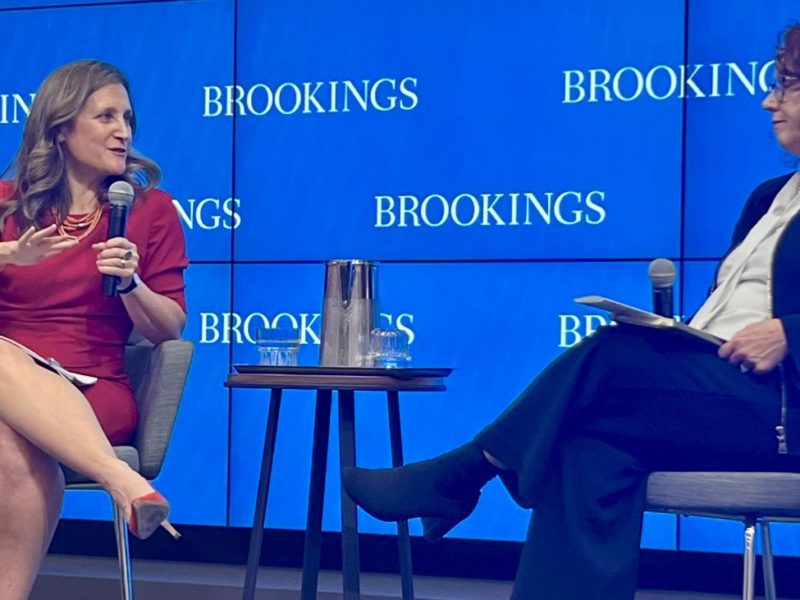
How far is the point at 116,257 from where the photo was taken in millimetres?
2676

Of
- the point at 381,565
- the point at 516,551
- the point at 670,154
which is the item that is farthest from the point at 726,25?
the point at 381,565

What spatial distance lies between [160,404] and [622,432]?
105 cm

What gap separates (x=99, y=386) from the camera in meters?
2.77

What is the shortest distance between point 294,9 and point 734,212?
4.97ft

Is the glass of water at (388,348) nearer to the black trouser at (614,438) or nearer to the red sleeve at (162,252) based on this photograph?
the red sleeve at (162,252)

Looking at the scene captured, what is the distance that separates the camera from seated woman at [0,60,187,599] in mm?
2508

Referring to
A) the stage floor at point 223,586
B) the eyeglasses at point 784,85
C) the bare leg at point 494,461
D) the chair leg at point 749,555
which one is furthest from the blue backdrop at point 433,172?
the bare leg at point 494,461

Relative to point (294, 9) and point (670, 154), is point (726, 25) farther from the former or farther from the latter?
point (294, 9)

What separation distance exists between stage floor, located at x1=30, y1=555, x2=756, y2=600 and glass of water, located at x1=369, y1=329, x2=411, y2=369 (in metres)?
0.81

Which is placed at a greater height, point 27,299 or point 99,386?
point 27,299

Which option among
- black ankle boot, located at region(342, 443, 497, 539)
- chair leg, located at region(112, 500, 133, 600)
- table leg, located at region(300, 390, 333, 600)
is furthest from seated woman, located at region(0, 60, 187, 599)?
black ankle boot, located at region(342, 443, 497, 539)

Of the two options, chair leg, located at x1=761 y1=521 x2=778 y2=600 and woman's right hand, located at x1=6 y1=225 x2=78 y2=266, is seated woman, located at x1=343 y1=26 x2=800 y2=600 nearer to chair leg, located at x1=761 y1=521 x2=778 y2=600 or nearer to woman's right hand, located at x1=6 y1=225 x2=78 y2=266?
chair leg, located at x1=761 y1=521 x2=778 y2=600

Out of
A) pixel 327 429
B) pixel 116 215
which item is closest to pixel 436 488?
pixel 327 429

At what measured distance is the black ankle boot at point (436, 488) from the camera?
2.27 metres
